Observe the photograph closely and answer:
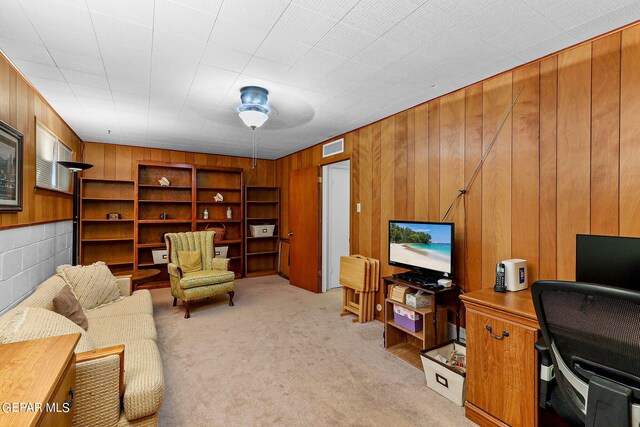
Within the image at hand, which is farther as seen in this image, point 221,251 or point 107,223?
point 221,251

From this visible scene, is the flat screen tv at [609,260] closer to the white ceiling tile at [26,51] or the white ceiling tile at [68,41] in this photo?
the white ceiling tile at [68,41]

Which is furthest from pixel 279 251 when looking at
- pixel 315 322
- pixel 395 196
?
pixel 395 196

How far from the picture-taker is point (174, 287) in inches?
155

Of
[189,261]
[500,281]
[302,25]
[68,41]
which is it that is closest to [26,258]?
[68,41]

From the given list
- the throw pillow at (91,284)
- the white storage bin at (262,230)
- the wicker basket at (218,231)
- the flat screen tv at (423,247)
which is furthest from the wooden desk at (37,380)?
the white storage bin at (262,230)

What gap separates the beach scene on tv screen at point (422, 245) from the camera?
2584 mm

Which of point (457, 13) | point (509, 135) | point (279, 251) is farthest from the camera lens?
point (279, 251)

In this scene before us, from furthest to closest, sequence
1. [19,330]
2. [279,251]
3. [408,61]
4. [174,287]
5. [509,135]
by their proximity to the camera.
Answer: [279,251] < [174,287] < [509,135] < [408,61] < [19,330]

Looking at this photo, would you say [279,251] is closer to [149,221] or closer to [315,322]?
[149,221]

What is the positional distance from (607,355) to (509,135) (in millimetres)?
1759

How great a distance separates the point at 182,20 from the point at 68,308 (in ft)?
6.98

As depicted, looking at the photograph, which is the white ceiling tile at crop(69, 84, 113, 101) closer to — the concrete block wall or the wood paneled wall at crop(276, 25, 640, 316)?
the concrete block wall

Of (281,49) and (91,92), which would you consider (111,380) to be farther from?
(91,92)

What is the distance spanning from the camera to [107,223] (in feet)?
16.4
